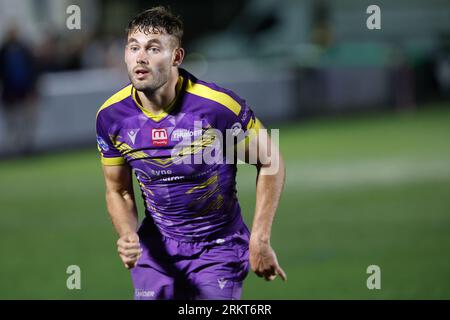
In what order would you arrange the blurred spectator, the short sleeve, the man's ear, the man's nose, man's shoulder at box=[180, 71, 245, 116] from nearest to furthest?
the man's nose → the man's ear → man's shoulder at box=[180, 71, 245, 116] → the short sleeve → the blurred spectator

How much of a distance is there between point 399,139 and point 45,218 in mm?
10620

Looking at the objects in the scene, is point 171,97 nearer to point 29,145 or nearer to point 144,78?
point 144,78

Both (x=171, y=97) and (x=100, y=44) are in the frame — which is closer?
(x=171, y=97)

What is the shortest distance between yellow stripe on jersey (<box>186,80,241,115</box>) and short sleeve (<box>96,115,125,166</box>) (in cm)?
62

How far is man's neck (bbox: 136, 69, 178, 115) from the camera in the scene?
7143 millimetres

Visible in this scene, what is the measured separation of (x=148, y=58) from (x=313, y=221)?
29.0ft

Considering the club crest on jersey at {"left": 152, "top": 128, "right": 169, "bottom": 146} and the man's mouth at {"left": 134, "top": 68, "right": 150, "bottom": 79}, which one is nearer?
the man's mouth at {"left": 134, "top": 68, "right": 150, "bottom": 79}

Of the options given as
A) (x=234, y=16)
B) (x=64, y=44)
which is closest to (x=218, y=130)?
(x=64, y=44)

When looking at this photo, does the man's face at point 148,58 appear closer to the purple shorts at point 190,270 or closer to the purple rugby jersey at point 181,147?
the purple rugby jersey at point 181,147

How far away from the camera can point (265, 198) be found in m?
7.34

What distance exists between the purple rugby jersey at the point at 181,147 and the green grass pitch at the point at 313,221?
3.52 m

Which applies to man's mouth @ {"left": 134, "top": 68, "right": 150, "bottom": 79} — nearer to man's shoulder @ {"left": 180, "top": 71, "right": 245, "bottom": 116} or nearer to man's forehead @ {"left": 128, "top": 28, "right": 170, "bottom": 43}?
man's forehead @ {"left": 128, "top": 28, "right": 170, "bottom": 43}

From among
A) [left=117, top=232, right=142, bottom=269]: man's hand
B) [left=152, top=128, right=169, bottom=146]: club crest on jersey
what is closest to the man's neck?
[left=152, top=128, right=169, bottom=146]: club crest on jersey

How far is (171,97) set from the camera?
23.7 feet
